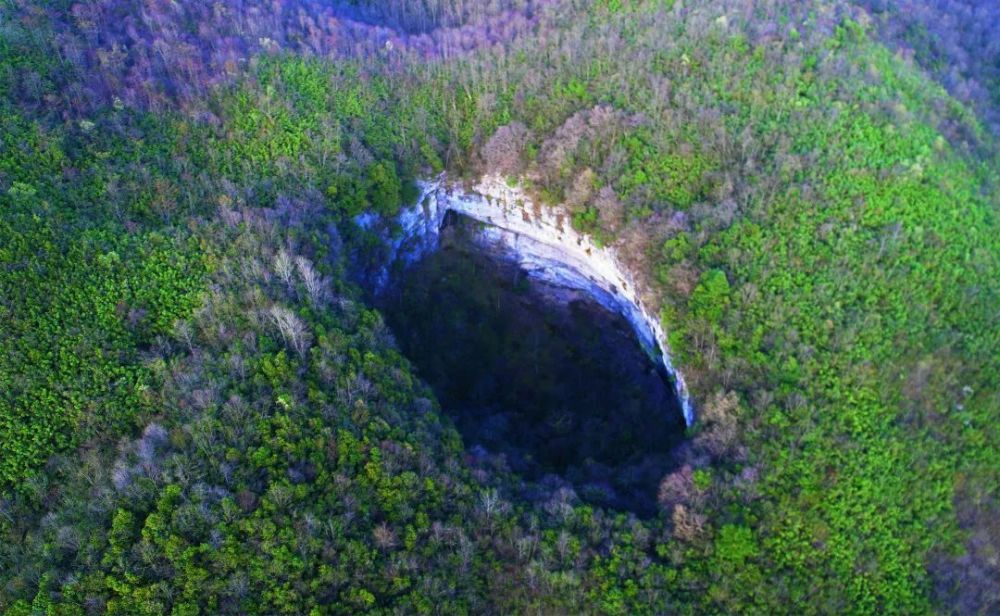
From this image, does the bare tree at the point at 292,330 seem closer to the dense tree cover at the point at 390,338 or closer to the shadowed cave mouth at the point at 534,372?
the dense tree cover at the point at 390,338

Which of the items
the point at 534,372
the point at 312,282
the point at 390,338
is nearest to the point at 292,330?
the point at 312,282

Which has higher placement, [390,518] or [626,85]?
[626,85]

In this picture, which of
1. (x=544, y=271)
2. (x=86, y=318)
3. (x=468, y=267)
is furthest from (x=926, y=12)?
(x=86, y=318)

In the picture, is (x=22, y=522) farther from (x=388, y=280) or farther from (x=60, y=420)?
(x=388, y=280)

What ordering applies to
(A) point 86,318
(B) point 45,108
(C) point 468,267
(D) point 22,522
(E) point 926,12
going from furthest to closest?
(E) point 926,12, (C) point 468,267, (B) point 45,108, (A) point 86,318, (D) point 22,522

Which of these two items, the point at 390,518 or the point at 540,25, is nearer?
the point at 390,518

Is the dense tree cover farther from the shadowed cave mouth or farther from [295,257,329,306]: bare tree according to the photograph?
the shadowed cave mouth

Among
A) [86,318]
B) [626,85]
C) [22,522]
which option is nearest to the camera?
[22,522]

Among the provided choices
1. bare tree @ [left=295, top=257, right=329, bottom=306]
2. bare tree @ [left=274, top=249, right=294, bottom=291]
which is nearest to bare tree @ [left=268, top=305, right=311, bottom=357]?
bare tree @ [left=295, top=257, right=329, bottom=306]
